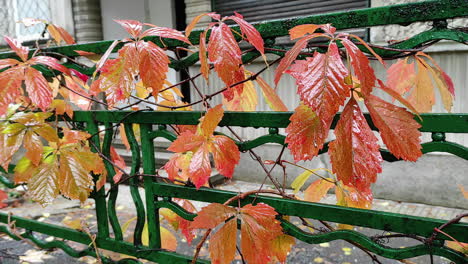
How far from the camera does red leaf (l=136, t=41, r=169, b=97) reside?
1.17 m

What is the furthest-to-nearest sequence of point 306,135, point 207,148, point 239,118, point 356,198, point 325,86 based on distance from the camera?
point 356,198, point 239,118, point 207,148, point 306,135, point 325,86

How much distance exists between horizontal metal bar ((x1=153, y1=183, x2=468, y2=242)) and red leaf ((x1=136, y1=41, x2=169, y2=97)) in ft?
1.53

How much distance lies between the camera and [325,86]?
2.89 ft

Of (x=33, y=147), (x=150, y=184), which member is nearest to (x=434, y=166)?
(x=150, y=184)

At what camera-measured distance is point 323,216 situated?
122cm

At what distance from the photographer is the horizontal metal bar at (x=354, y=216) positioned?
1089 millimetres

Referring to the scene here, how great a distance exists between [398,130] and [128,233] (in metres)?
3.21

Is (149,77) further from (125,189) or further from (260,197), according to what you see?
(125,189)

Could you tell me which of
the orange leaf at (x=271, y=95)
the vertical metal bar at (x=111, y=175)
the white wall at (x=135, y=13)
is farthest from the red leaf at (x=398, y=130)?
the white wall at (x=135, y=13)

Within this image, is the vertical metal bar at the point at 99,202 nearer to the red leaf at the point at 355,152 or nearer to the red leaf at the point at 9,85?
the red leaf at the point at 9,85

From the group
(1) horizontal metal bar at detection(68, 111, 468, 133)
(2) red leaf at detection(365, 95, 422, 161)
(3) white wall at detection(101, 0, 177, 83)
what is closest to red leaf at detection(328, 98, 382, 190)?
(2) red leaf at detection(365, 95, 422, 161)

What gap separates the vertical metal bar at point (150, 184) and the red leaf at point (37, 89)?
37cm

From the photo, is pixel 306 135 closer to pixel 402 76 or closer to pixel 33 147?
pixel 402 76

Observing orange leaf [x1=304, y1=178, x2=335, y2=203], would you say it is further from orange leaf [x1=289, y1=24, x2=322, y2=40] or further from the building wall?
the building wall
